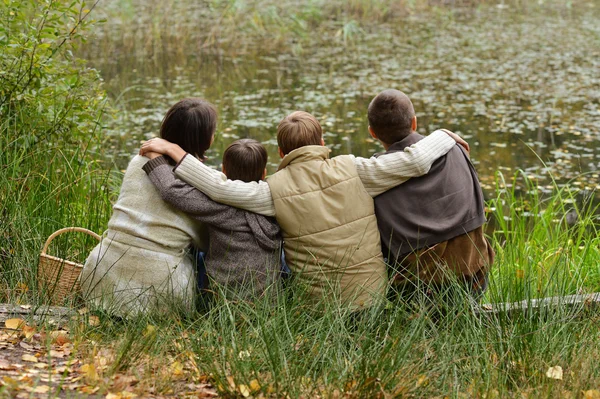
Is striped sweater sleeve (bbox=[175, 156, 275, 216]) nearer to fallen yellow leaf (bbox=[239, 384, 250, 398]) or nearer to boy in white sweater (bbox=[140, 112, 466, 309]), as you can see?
boy in white sweater (bbox=[140, 112, 466, 309])

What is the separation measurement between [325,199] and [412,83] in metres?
7.46

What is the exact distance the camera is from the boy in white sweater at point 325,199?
3.13 m

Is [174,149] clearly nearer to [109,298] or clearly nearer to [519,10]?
[109,298]

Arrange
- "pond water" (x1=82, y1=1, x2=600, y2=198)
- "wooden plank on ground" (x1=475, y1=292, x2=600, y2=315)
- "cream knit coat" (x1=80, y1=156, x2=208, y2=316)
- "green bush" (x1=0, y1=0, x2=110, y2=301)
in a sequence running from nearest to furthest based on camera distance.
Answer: "wooden plank on ground" (x1=475, y1=292, x2=600, y2=315)
"cream knit coat" (x1=80, y1=156, x2=208, y2=316)
"green bush" (x1=0, y1=0, x2=110, y2=301)
"pond water" (x1=82, y1=1, x2=600, y2=198)

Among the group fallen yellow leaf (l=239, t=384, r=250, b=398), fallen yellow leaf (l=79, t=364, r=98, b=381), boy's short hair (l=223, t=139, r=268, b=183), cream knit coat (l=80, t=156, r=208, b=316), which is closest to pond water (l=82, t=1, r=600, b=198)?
boy's short hair (l=223, t=139, r=268, b=183)

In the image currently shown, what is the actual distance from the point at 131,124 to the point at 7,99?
14.0ft

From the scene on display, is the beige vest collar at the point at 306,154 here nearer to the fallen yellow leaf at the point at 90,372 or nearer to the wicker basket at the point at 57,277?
the wicker basket at the point at 57,277

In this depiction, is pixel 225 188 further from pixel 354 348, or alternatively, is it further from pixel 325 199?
pixel 354 348

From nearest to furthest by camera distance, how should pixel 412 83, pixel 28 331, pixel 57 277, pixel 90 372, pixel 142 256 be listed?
pixel 90 372
pixel 28 331
pixel 142 256
pixel 57 277
pixel 412 83

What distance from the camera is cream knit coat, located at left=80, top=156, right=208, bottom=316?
318 cm

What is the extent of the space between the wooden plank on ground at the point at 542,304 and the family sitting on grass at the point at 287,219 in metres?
0.18

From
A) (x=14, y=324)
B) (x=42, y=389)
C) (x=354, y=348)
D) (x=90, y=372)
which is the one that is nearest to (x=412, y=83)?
(x=354, y=348)

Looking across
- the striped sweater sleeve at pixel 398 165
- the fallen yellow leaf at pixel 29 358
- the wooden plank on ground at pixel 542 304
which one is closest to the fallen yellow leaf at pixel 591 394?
the wooden plank on ground at pixel 542 304

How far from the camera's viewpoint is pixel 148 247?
3.19 m
